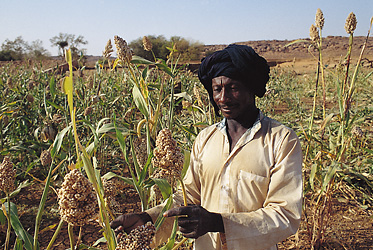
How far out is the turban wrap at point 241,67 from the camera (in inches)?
41.1

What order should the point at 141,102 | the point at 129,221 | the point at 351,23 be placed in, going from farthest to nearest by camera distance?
Answer: 1. the point at 351,23
2. the point at 141,102
3. the point at 129,221

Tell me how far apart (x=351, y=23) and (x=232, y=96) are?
0.81 m

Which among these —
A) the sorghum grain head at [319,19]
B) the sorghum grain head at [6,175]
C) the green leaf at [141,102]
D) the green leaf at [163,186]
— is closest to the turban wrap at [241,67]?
the green leaf at [141,102]

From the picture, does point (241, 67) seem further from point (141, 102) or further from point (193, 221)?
point (193, 221)

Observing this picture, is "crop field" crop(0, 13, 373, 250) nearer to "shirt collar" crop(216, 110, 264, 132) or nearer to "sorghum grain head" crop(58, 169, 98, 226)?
"sorghum grain head" crop(58, 169, 98, 226)

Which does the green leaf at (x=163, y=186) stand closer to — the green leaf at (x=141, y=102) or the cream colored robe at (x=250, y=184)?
the cream colored robe at (x=250, y=184)

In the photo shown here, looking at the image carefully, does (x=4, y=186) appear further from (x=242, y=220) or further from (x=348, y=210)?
(x=348, y=210)

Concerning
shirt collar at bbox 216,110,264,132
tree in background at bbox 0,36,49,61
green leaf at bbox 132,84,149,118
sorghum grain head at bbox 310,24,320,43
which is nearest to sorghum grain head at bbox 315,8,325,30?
sorghum grain head at bbox 310,24,320,43

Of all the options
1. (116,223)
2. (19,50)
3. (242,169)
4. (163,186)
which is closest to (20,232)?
(116,223)

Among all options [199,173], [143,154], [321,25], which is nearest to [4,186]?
[143,154]

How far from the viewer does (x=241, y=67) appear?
1.04 metres

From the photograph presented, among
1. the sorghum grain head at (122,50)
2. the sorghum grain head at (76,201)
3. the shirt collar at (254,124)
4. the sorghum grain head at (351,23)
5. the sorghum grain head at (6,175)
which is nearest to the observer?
the sorghum grain head at (76,201)

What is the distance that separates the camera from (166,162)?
69 cm

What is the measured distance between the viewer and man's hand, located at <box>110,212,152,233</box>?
2.60ft
